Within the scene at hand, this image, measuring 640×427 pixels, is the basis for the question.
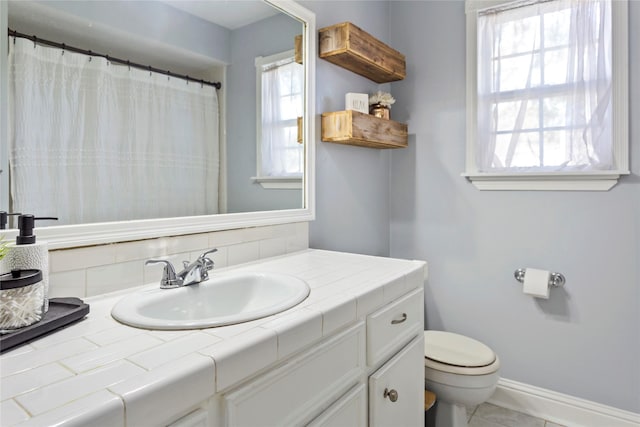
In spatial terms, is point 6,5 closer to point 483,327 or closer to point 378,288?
point 378,288

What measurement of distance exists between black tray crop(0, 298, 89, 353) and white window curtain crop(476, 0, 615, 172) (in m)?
1.96

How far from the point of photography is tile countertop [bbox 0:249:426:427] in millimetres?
497

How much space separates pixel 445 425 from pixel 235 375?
4.57ft

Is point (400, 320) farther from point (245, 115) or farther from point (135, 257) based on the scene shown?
point (245, 115)

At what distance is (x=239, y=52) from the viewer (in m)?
1.44

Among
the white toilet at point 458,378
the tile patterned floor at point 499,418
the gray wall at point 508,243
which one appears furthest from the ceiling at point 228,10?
the tile patterned floor at point 499,418

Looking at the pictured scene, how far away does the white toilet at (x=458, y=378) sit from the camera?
1.58m

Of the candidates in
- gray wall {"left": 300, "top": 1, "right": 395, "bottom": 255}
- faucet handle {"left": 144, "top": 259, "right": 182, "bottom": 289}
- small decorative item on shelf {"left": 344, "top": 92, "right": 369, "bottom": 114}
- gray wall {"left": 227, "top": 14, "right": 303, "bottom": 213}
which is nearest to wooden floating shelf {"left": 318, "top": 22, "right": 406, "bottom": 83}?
gray wall {"left": 300, "top": 1, "right": 395, "bottom": 255}

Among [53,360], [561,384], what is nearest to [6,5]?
[53,360]

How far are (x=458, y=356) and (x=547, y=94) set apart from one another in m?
1.36

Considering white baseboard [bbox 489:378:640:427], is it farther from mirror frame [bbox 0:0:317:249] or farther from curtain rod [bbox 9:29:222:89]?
curtain rod [bbox 9:29:222:89]

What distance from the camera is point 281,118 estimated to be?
1.66 metres

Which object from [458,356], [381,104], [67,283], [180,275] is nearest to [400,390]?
[458,356]

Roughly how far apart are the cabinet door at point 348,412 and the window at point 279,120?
0.88 meters
